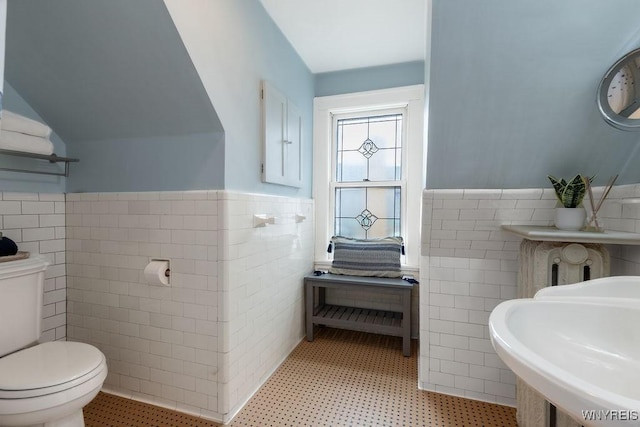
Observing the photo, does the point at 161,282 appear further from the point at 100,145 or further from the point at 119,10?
the point at 119,10

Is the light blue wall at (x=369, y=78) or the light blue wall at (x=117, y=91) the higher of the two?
the light blue wall at (x=369, y=78)

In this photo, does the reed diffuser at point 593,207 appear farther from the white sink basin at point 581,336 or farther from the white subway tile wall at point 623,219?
the white sink basin at point 581,336

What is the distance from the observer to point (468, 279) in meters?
1.77

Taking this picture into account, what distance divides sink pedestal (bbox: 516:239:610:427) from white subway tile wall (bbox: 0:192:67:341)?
8.66 ft

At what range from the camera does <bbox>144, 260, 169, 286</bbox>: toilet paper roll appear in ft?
5.17

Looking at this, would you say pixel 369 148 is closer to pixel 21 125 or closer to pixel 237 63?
pixel 237 63

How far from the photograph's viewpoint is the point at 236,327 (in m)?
1.60

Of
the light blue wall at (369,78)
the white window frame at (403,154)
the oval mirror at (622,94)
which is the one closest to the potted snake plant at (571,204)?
the oval mirror at (622,94)

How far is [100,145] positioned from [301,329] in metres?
2.01

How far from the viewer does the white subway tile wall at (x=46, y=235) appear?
159 centimetres

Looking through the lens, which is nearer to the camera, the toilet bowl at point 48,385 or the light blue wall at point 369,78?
the toilet bowl at point 48,385

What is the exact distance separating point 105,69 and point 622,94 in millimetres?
2389

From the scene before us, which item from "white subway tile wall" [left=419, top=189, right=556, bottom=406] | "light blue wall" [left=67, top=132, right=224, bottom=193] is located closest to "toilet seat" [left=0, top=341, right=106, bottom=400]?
"light blue wall" [left=67, top=132, right=224, bottom=193]

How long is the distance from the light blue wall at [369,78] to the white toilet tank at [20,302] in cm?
244
